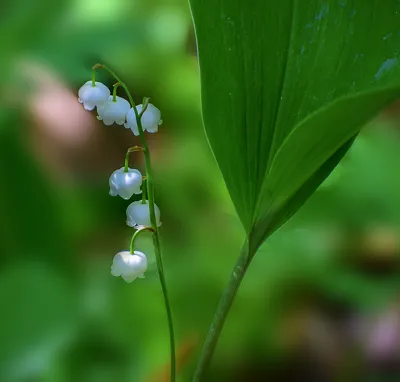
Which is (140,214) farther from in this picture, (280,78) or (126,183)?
(280,78)

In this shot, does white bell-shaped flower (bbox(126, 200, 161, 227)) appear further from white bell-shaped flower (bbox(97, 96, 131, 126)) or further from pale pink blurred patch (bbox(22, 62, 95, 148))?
pale pink blurred patch (bbox(22, 62, 95, 148))

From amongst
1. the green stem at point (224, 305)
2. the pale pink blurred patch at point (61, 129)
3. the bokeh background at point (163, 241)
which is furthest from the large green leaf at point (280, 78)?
the pale pink blurred patch at point (61, 129)

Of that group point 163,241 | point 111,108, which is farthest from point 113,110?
point 163,241

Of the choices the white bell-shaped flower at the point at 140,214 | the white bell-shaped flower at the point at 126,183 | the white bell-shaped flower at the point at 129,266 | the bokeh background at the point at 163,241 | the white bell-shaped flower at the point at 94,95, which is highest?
the bokeh background at the point at 163,241

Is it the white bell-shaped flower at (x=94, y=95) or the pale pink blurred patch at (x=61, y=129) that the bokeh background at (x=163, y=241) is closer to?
the pale pink blurred patch at (x=61, y=129)

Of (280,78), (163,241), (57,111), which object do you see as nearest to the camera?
(280,78)

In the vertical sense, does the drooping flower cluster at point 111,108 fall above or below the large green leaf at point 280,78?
above
